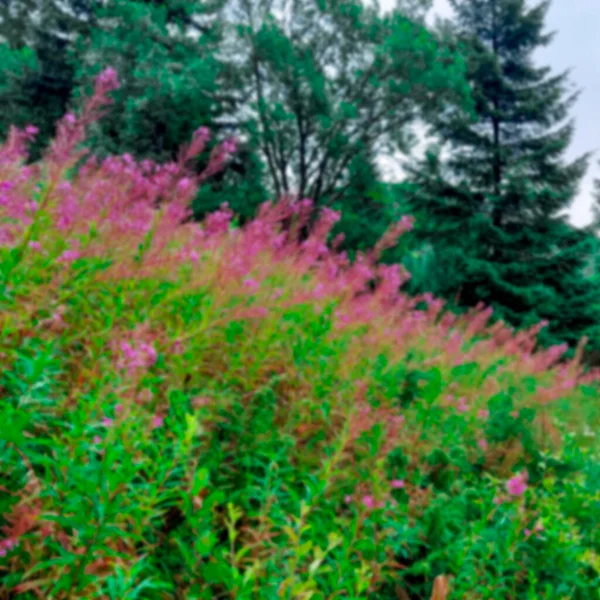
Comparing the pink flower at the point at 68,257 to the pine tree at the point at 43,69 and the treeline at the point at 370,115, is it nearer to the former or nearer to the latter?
the treeline at the point at 370,115

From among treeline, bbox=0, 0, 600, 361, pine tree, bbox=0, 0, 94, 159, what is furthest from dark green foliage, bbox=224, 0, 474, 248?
pine tree, bbox=0, 0, 94, 159

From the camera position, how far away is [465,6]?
1822 centimetres

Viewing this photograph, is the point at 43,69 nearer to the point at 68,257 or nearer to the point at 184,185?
the point at 184,185

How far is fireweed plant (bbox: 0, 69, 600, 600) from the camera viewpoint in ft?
4.43

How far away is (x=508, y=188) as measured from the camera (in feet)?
51.3

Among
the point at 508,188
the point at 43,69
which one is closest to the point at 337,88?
the point at 508,188

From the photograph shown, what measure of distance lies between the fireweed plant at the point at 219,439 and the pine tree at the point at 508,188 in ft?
39.7

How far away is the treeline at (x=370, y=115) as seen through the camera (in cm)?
1569

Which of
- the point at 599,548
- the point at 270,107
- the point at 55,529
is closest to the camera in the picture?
the point at 55,529

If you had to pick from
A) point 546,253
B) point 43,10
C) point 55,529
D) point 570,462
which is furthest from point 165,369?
point 43,10

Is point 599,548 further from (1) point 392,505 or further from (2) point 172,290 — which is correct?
(2) point 172,290

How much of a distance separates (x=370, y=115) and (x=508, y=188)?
6352mm

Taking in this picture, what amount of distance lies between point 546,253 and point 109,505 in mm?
16361

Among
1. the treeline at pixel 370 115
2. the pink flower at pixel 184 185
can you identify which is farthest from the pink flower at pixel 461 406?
the treeline at pixel 370 115
